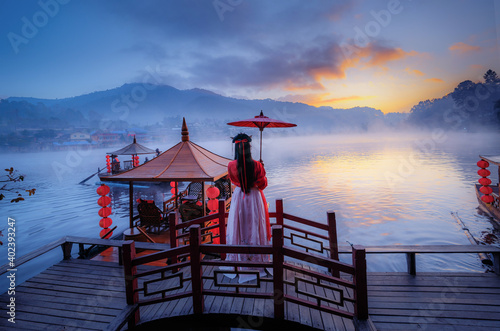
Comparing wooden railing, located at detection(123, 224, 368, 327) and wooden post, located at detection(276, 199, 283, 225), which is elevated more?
wooden post, located at detection(276, 199, 283, 225)

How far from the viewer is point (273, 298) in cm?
363

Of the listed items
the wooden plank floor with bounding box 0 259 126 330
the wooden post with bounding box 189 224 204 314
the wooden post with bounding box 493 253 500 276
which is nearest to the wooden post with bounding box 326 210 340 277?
the wooden post with bounding box 189 224 204 314

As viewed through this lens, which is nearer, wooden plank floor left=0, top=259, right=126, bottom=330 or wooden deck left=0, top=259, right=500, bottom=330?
wooden deck left=0, top=259, right=500, bottom=330

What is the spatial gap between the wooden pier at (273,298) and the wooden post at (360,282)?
13 mm

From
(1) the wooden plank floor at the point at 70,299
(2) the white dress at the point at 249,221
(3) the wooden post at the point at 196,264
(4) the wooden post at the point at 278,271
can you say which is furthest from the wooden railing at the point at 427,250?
(1) the wooden plank floor at the point at 70,299

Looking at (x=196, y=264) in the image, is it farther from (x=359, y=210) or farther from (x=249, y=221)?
(x=359, y=210)

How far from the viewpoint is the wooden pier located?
357 centimetres

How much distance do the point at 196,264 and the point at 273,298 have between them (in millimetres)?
1213

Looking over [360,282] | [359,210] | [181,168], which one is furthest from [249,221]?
[359,210]

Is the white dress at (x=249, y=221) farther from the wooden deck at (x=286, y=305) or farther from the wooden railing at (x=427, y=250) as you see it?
the wooden railing at (x=427, y=250)

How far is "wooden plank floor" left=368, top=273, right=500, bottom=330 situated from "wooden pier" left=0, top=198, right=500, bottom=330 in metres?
0.01

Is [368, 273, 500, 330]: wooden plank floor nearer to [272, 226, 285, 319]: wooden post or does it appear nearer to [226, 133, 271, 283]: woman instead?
[272, 226, 285, 319]: wooden post

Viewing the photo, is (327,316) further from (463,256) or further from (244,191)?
(463,256)

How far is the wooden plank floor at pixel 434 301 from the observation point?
147 inches
